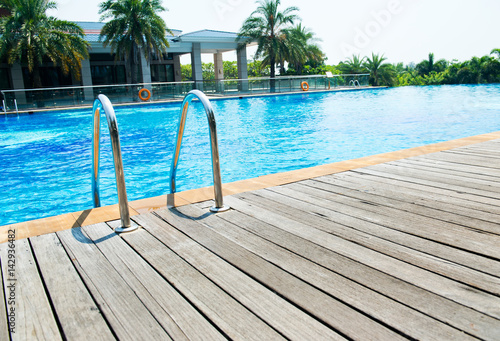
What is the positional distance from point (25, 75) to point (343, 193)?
2949 centimetres

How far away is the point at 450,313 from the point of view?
1.51m

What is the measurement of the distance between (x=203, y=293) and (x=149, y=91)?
74.4 ft

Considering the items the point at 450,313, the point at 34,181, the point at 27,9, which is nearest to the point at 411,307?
the point at 450,313

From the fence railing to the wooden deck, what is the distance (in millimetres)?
20347

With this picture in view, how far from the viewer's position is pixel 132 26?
910 inches

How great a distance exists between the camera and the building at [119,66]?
2556 centimetres

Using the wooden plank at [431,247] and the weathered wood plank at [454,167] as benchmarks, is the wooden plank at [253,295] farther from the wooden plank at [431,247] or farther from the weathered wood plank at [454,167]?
the weathered wood plank at [454,167]

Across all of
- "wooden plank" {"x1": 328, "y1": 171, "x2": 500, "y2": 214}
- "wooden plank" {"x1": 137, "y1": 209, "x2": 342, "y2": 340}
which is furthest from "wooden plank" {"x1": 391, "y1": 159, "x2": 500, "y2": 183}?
"wooden plank" {"x1": 137, "y1": 209, "x2": 342, "y2": 340}

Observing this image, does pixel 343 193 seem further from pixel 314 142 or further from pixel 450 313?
pixel 314 142

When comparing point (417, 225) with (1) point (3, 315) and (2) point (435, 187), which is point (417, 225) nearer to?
(2) point (435, 187)

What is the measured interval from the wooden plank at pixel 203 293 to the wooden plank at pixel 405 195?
1.60 m

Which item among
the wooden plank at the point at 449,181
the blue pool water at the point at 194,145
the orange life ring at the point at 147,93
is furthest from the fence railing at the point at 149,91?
the wooden plank at the point at 449,181

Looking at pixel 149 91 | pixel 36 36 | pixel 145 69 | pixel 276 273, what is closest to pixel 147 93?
Answer: pixel 149 91

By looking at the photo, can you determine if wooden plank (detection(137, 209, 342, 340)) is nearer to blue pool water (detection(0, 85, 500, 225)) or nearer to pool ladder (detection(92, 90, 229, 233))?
pool ladder (detection(92, 90, 229, 233))
